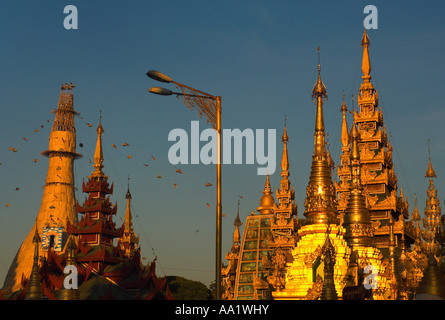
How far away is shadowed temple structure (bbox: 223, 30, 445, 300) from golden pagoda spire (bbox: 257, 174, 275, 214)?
0.11 metres

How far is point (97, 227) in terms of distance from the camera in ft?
231

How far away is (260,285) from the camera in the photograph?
61.7 meters

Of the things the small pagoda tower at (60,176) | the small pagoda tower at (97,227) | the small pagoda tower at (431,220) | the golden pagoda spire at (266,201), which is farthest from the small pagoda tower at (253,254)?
the small pagoda tower at (60,176)

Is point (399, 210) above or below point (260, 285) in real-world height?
above

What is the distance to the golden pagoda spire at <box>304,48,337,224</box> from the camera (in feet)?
135

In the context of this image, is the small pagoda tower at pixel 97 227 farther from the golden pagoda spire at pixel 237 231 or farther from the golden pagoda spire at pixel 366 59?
the golden pagoda spire at pixel 366 59

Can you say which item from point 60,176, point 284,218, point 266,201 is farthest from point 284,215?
point 60,176

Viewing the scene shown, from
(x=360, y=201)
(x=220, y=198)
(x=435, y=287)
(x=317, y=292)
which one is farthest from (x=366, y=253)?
(x=220, y=198)

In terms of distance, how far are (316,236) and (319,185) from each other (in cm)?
341

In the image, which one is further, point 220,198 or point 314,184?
point 314,184

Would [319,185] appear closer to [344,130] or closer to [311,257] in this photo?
[311,257]

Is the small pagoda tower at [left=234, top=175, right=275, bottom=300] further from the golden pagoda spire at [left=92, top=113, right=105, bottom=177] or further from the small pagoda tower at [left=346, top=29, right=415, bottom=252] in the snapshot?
the golden pagoda spire at [left=92, top=113, right=105, bottom=177]
